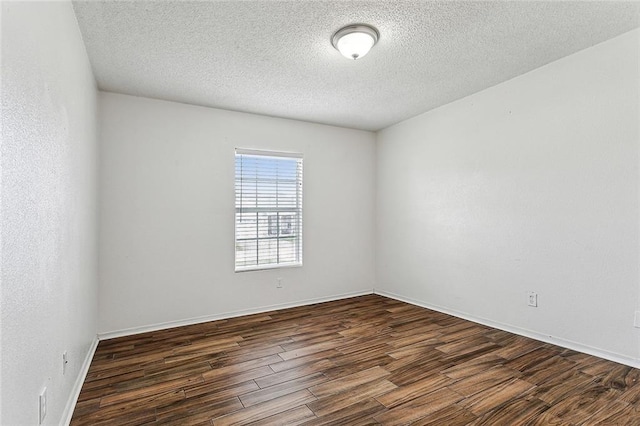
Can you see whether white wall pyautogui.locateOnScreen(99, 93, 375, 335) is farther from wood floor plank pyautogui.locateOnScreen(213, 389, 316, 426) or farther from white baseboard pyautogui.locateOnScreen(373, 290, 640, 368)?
wood floor plank pyautogui.locateOnScreen(213, 389, 316, 426)

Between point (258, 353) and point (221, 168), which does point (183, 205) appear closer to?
point (221, 168)

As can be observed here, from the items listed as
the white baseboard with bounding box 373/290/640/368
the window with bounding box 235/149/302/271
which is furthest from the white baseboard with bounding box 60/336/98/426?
the white baseboard with bounding box 373/290/640/368

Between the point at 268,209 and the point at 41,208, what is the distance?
2.94 metres

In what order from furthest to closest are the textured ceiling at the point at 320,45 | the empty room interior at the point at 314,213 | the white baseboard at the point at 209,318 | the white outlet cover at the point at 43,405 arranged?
the white baseboard at the point at 209,318, the textured ceiling at the point at 320,45, the empty room interior at the point at 314,213, the white outlet cover at the point at 43,405

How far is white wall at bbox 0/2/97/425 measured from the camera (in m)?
1.17

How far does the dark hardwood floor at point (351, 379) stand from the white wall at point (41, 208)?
0.53 metres

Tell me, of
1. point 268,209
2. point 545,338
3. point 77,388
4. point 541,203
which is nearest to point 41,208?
point 77,388

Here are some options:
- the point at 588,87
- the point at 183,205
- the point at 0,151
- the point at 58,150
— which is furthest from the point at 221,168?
the point at 588,87

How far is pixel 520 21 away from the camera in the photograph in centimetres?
236

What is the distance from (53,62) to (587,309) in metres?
4.07

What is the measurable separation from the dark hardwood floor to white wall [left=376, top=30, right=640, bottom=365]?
13.9 inches

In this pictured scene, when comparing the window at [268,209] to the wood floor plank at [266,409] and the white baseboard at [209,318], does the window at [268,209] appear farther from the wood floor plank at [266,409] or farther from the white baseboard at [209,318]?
the wood floor plank at [266,409]

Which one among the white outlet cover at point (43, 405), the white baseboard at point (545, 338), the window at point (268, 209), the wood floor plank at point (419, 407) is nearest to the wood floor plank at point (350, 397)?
the wood floor plank at point (419, 407)

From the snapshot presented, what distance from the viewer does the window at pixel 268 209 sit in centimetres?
423
